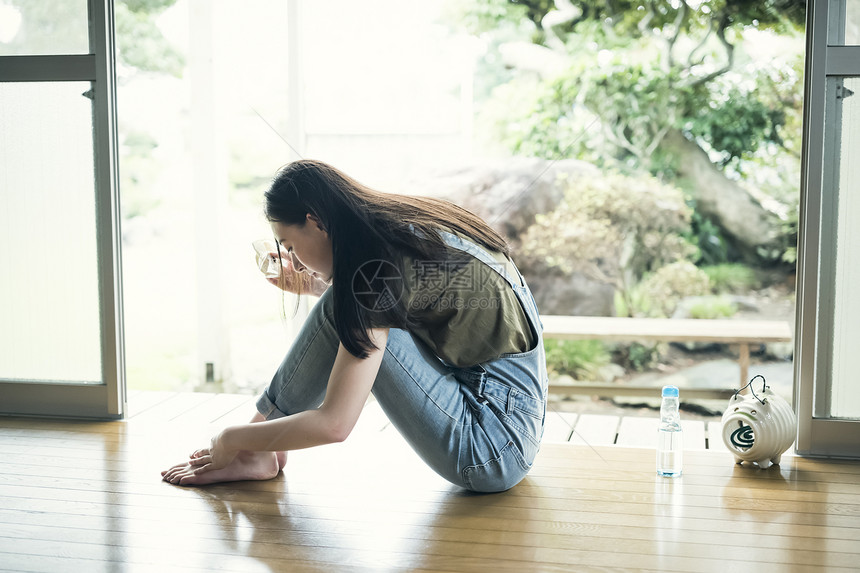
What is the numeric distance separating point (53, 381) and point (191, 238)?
2.83 m

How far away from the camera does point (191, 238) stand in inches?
190

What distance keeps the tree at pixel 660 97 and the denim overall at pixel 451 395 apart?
277 centimetres

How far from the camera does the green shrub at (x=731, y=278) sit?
13.8 ft

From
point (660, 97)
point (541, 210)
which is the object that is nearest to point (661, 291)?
point (541, 210)

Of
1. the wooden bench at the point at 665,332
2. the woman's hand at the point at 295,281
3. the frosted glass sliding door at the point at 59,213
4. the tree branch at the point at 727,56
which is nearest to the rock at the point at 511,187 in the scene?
the wooden bench at the point at 665,332

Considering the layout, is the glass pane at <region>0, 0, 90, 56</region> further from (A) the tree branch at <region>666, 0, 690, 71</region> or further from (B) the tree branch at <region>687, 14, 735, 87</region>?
(B) the tree branch at <region>687, 14, 735, 87</region>

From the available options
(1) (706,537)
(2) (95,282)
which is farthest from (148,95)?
(1) (706,537)

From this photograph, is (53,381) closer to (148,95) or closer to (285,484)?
(285,484)

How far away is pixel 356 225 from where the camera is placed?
127 centimetres

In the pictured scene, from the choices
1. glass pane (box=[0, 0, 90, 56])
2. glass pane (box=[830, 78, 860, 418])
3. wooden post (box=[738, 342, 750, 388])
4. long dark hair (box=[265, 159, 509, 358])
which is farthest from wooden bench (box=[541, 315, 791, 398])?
glass pane (box=[0, 0, 90, 56])

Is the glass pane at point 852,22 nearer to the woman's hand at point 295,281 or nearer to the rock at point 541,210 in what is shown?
the woman's hand at point 295,281

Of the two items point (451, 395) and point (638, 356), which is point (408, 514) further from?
point (638, 356)

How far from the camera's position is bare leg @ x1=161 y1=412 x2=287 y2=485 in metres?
1.54

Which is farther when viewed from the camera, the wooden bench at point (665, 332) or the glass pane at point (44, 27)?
the wooden bench at point (665, 332)
